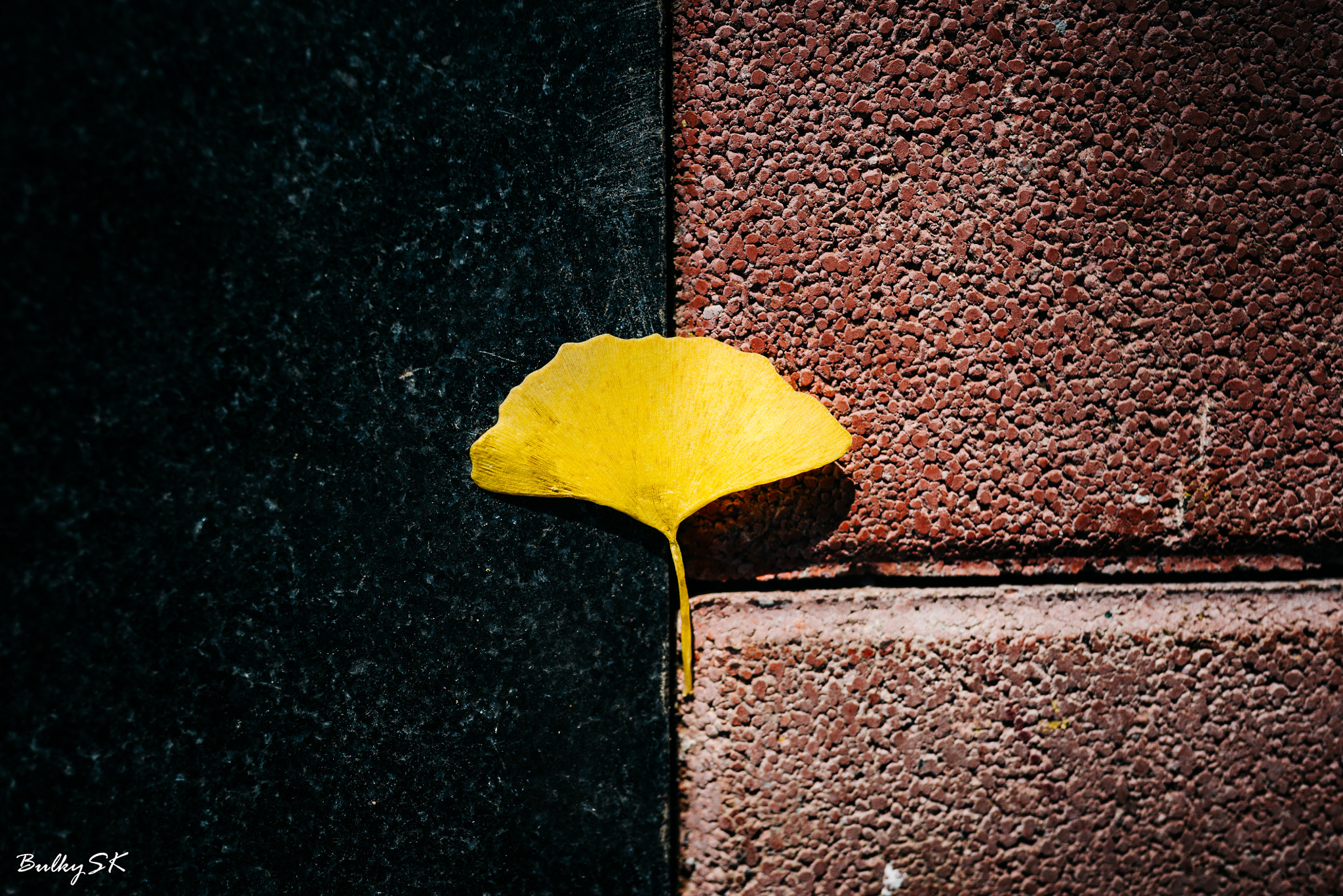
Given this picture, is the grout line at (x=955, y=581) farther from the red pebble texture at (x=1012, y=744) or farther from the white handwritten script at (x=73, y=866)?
the white handwritten script at (x=73, y=866)

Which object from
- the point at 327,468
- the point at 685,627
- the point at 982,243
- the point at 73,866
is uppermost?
the point at 982,243

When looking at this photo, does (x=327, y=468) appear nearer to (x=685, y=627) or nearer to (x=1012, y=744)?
(x=685, y=627)

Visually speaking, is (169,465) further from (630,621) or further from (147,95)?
(630,621)

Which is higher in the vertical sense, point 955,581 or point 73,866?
point 955,581

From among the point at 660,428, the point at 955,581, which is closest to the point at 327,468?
the point at 660,428

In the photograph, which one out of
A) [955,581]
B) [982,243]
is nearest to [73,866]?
[955,581]

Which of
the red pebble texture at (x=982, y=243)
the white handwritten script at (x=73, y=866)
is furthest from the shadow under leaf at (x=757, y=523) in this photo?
the white handwritten script at (x=73, y=866)

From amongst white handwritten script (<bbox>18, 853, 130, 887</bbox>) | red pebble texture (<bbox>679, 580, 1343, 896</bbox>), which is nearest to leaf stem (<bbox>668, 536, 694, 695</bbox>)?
red pebble texture (<bbox>679, 580, 1343, 896</bbox>)
